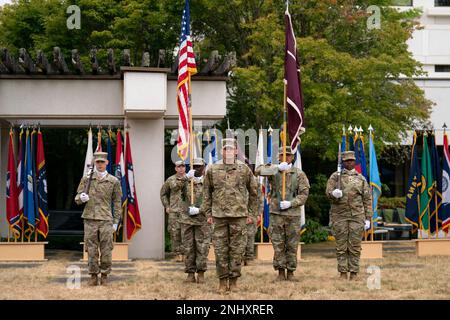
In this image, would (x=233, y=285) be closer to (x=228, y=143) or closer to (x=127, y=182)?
(x=228, y=143)

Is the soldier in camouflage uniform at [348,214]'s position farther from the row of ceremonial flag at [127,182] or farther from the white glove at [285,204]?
the row of ceremonial flag at [127,182]

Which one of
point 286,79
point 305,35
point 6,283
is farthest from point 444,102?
point 6,283

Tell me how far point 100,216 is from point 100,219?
0.04 meters

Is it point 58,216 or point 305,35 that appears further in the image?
point 58,216

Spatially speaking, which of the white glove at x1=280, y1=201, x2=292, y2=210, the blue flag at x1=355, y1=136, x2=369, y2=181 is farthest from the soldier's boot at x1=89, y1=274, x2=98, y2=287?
the blue flag at x1=355, y1=136, x2=369, y2=181

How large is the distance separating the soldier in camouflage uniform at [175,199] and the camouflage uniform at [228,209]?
228 cm

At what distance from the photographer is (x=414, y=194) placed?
16938mm

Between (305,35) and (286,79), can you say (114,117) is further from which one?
(305,35)

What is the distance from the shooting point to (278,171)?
38.7ft

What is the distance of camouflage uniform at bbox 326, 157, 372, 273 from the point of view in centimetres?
1177

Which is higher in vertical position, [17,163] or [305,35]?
[305,35]

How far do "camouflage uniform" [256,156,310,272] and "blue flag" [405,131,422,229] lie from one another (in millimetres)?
5796

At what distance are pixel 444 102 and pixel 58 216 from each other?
16.7 meters

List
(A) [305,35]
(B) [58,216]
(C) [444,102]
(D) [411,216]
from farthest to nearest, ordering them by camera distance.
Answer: (C) [444,102], (B) [58,216], (A) [305,35], (D) [411,216]
